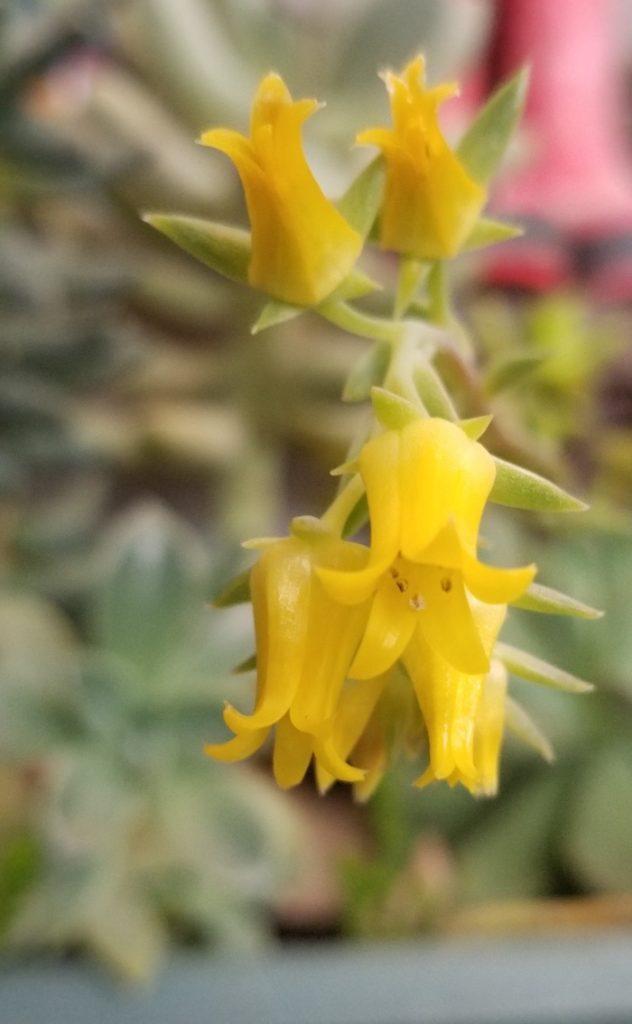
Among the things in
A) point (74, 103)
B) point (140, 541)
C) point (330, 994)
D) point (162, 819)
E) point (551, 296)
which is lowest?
point (330, 994)

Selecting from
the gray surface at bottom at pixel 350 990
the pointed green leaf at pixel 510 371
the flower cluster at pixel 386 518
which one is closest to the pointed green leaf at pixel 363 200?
the flower cluster at pixel 386 518

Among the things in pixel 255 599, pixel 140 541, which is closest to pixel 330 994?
pixel 140 541

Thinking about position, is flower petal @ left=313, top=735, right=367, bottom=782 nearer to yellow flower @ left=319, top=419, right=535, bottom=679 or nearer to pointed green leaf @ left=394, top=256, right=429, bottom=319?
yellow flower @ left=319, top=419, right=535, bottom=679

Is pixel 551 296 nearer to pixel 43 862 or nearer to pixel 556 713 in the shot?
pixel 556 713

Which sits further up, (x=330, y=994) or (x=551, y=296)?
(x=551, y=296)

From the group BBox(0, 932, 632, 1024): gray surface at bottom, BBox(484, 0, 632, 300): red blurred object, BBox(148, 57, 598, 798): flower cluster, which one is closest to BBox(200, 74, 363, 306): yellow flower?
BBox(148, 57, 598, 798): flower cluster

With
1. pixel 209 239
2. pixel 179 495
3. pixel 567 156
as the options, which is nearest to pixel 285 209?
pixel 209 239
